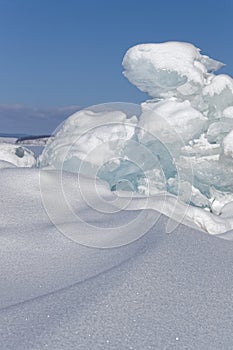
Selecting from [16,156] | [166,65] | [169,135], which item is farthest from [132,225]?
[16,156]

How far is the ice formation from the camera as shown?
5.32 meters

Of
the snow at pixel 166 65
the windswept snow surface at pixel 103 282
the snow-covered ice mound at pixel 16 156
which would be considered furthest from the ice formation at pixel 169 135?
the windswept snow surface at pixel 103 282

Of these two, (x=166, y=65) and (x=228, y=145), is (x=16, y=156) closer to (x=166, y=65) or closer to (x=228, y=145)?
(x=166, y=65)

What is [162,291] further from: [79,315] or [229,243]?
[229,243]

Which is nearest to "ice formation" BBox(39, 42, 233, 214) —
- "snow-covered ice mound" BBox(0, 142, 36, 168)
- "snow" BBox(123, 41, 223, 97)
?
"snow" BBox(123, 41, 223, 97)

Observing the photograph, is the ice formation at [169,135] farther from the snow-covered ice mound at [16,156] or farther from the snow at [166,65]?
the snow-covered ice mound at [16,156]

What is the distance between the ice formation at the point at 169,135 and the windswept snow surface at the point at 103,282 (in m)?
2.00

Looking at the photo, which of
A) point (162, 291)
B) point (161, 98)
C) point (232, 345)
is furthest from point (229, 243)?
point (161, 98)

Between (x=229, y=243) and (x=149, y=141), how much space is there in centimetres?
268

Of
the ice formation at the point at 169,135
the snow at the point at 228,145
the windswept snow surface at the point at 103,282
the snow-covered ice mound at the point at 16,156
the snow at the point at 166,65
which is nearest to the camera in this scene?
the windswept snow surface at the point at 103,282

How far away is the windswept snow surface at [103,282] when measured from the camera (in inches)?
66.4

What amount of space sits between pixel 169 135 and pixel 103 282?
3.72m

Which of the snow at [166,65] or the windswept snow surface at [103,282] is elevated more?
the snow at [166,65]

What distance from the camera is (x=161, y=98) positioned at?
603 centimetres
